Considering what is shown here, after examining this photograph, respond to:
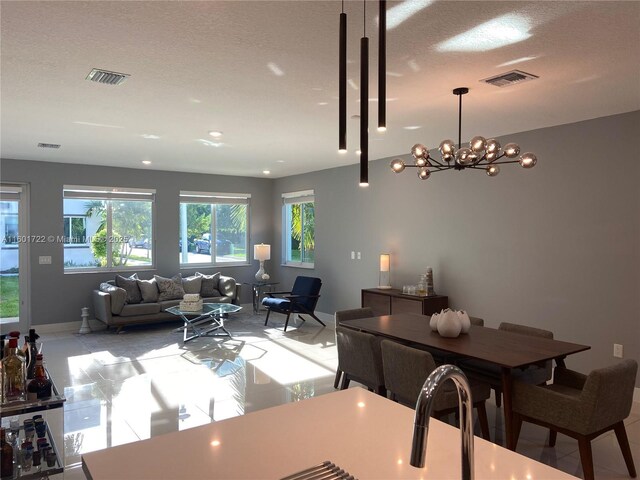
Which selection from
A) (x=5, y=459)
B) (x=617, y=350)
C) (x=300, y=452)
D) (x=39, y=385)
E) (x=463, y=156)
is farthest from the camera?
(x=617, y=350)

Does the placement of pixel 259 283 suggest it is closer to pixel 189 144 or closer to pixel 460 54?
pixel 189 144

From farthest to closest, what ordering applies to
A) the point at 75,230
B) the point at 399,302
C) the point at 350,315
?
the point at 75,230, the point at 399,302, the point at 350,315

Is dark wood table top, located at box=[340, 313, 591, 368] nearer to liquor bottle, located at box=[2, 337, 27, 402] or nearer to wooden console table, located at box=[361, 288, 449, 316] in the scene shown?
wooden console table, located at box=[361, 288, 449, 316]

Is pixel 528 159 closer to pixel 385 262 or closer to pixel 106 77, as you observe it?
pixel 106 77

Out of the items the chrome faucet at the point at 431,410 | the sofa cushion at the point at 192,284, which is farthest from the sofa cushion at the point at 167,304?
→ the chrome faucet at the point at 431,410

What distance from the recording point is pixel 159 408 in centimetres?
411

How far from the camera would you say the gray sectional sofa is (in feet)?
23.1

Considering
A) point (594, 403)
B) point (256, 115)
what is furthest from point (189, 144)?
point (594, 403)

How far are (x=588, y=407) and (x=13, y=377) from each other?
3156 millimetres

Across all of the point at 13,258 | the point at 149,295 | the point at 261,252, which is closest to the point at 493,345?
the point at 149,295

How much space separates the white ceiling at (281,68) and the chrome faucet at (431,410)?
1975mm

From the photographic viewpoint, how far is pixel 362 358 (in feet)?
12.4

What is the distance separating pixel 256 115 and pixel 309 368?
9.30ft

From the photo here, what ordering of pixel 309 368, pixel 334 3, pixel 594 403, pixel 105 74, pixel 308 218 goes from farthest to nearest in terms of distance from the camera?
pixel 308 218
pixel 309 368
pixel 105 74
pixel 594 403
pixel 334 3
